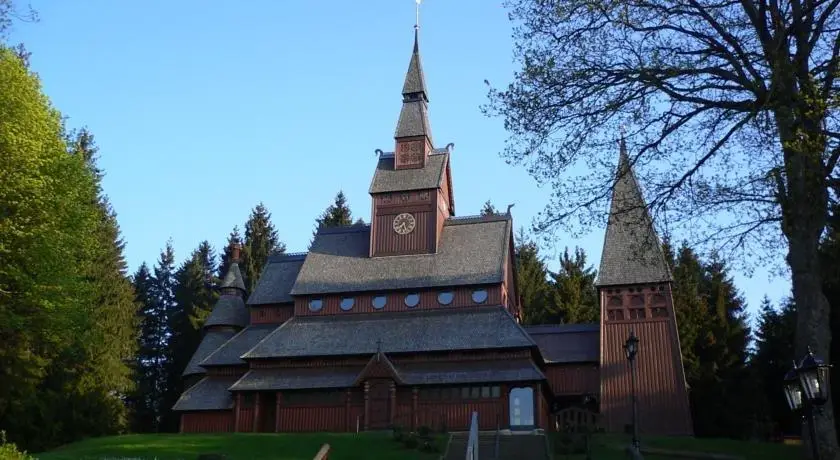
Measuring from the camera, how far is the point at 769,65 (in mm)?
16797

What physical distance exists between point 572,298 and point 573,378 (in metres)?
18.6

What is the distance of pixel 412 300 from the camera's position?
144 feet

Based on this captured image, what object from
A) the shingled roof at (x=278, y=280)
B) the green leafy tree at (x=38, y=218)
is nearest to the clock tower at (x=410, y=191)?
the shingled roof at (x=278, y=280)

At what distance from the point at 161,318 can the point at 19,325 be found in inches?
1591

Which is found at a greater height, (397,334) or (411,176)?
(411,176)

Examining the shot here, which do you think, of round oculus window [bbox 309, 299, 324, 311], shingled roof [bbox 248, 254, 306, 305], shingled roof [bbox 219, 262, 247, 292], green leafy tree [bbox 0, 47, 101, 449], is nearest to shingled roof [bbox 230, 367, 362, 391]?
round oculus window [bbox 309, 299, 324, 311]

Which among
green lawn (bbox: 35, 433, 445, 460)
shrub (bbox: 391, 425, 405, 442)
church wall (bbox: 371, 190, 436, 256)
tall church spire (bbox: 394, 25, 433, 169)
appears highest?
tall church spire (bbox: 394, 25, 433, 169)

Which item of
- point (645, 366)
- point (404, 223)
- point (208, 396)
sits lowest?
point (208, 396)

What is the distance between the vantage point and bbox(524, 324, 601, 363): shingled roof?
4253 centimetres

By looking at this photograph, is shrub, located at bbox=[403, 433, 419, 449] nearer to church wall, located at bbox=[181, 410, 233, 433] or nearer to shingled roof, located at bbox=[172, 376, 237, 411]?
church wall, located at bbox=[181, 410, 233, 433]

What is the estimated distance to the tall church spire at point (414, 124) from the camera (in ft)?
160

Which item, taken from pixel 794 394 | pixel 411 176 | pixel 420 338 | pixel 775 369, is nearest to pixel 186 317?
pixel 411 176

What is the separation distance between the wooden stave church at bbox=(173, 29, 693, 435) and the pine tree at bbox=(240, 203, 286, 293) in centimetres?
1863

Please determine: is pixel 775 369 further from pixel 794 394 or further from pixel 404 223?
pixel 794 394
